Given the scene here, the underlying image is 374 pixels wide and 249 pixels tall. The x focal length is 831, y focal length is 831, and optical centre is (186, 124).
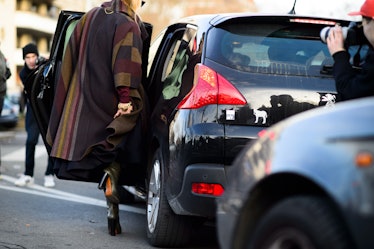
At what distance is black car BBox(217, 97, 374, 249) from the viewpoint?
9.30 ft

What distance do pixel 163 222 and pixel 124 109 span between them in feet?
3.35

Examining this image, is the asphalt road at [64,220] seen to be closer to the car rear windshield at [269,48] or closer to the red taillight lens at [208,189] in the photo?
the red taillight lens at [208,189]

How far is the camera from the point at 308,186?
3.27 metres

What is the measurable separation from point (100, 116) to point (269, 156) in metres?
3.49

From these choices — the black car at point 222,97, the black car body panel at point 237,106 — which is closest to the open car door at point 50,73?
the black car at point 222,97

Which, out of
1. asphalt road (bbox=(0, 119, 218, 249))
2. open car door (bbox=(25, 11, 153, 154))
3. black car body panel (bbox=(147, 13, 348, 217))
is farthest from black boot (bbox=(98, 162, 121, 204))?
black car body panel (bbox=(147, 13, 348, 217))

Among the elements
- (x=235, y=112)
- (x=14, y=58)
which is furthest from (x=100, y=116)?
(x=14, y=58)

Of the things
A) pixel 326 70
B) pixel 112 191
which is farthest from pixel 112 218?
pixel 326 70

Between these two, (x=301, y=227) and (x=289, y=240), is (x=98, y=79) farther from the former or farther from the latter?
(x=301, y=227)

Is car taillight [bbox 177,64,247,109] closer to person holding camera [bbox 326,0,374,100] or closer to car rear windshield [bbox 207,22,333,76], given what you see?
car rear windshield [bbox 207,22,333,76]

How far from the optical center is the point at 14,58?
228 ft

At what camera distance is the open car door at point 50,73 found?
725 centimetres

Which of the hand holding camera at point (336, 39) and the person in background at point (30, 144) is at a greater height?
the hand holding camera at point (336, 39)

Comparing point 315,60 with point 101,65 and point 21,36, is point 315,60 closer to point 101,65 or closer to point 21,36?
point 101,65
